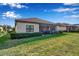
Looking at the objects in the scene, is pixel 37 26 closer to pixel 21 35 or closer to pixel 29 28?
pixel 29 28

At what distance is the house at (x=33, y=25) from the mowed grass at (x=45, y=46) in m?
0.11

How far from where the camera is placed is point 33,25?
2934 mm

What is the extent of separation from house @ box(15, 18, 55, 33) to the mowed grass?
0.11m

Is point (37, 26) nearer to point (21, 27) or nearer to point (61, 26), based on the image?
point (21, 27)

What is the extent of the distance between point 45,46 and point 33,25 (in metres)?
0.33

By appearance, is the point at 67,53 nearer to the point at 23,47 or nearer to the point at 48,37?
the point at 48,37

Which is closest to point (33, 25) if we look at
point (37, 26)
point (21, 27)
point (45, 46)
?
point (37, 26)

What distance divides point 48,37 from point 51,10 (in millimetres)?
371

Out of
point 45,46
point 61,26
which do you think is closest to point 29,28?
point 45,46

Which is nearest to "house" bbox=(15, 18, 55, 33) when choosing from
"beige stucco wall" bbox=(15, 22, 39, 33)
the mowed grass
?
"beige stucco wall" bbox=(15, 22, 39, 33)

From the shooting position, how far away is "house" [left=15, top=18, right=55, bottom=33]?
114 inches

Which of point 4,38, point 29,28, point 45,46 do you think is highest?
point 29,28

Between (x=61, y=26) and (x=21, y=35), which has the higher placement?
(x=61, y=26)

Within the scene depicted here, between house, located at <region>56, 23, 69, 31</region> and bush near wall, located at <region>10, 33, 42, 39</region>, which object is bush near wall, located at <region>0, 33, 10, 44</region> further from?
house, located at <region>56, 23, 69, 31</region>
